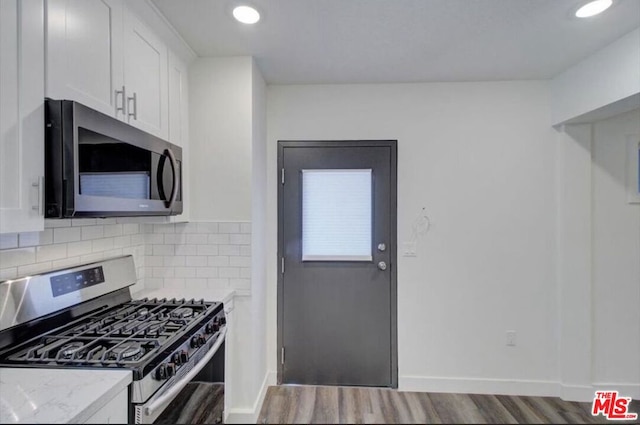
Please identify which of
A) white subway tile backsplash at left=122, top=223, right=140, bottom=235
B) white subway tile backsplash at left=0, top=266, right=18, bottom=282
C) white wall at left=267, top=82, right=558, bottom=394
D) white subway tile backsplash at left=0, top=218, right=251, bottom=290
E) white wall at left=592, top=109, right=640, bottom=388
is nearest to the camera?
white subway tile backsplash at left=0, top=266, right=18, bottom=282

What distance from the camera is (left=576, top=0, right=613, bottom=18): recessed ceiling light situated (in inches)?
58.8

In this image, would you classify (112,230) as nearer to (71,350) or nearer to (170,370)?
(71,350)

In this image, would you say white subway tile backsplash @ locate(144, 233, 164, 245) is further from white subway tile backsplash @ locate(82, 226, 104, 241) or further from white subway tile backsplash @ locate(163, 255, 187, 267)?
white subway tile backsplash @ locate(82, 226, 104, 241)

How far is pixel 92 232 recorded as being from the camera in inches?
66.5

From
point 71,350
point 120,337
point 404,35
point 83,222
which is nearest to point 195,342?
point 120,337

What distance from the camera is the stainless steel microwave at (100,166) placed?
40.3 inches

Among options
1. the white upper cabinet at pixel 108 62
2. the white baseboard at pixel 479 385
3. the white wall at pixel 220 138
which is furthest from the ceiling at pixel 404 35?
the white baseboard at pixel 479 385

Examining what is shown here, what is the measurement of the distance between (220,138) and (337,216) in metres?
1.02

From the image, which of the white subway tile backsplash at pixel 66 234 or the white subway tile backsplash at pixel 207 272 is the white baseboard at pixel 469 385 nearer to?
the white subway tile backsplash at pixel 207 272

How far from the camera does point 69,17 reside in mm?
1116

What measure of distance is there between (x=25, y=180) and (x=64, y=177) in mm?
93

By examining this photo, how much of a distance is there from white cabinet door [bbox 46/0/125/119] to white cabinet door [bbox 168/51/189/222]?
438mm

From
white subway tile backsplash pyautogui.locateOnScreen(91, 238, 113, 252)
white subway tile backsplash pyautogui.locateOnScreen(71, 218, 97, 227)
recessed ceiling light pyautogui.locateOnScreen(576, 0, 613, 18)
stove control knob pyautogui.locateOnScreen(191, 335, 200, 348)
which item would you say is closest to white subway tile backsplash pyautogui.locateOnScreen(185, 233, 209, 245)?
white subway tile backsplash pyautogui.locateOnScreen(91, 238, 113, 252)

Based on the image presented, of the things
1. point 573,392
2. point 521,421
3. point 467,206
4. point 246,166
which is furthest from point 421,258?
point 521,421
